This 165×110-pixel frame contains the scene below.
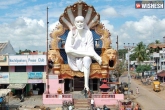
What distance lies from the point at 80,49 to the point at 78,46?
1.85ft

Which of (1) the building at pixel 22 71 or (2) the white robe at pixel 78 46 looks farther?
(1) the building at pixel 22 71

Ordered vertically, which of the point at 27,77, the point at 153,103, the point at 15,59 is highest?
the point at 15,59

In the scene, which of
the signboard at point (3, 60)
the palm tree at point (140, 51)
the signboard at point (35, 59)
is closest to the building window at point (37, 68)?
the signboard at point (35, 59)

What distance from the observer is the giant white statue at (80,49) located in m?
40.5

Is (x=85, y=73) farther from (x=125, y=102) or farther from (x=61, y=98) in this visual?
(x=125, y=102)

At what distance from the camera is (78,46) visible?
4144 centimetres

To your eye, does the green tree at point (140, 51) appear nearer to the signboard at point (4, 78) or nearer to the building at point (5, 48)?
the building at point (5, 48)

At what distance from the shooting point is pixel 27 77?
42.8 m

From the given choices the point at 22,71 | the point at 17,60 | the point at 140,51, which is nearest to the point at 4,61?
the point at 17,60

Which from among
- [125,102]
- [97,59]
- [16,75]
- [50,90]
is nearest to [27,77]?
[16,75]

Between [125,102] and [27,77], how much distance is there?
54.4 feet

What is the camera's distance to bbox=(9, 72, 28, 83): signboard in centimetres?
4272

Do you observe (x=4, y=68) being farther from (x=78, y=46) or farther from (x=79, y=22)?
(x=79, y=22)

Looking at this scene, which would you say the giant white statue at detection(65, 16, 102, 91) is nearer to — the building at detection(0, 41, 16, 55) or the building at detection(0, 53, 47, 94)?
the building at detection(0, 53, 47, 94)
